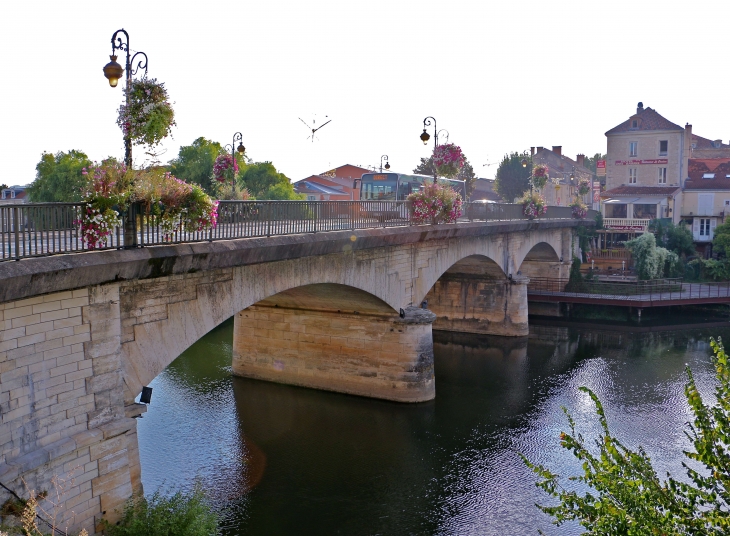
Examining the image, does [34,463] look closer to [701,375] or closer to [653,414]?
[653,414]

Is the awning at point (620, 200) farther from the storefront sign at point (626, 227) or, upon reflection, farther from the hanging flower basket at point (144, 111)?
the hanging flower basket at point (144, 111)

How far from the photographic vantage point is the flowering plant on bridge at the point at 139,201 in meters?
11.1

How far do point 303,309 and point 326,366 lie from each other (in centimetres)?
199

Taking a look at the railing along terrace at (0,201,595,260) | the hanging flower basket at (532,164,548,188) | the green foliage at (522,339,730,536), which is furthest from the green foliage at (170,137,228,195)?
the green foliage at (522,339,730,536)

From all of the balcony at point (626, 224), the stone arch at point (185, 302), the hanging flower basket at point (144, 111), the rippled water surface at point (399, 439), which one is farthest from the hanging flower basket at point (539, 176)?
the hanging flower basket at point (144, 111)

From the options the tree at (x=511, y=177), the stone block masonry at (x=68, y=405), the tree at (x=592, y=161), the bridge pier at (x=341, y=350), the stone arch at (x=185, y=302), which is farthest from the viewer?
the tree at (x=592, y=161)

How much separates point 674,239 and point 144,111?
4683 centimetres

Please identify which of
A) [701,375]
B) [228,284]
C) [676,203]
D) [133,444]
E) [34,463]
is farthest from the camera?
[676,203]

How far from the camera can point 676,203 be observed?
2216 inches

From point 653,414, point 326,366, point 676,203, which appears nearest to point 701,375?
point 653,414

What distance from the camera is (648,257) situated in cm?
4484

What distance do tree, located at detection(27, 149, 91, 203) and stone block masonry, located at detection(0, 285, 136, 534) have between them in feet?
123

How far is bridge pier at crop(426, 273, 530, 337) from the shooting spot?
34938mm

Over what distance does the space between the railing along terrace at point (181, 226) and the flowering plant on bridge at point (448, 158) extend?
242 cm
